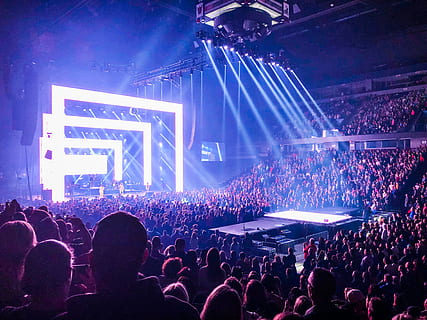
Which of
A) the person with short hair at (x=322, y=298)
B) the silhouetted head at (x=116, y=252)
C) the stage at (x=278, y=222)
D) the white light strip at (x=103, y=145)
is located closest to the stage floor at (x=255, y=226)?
the stage at (x=278, y=222)

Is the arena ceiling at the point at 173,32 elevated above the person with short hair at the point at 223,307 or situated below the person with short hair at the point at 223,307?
above

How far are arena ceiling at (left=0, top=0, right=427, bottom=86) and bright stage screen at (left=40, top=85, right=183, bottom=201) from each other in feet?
9.26

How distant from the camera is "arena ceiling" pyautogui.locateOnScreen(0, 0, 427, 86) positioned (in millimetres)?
16000

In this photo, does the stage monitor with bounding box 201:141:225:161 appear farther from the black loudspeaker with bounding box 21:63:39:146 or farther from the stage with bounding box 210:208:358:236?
the black loudspeaker with bounding box 21:63:39:146

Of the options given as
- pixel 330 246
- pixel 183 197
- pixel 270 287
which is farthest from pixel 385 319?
pixel 183 197

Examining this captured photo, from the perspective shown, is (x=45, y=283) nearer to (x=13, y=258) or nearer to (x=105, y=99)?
(x=13, y=258)

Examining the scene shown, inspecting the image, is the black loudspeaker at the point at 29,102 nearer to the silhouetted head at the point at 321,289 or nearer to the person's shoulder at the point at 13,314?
the person's shoulder at the point at 13,314

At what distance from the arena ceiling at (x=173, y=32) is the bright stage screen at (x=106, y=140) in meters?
2.82

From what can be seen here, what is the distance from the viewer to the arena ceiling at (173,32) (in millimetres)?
16000

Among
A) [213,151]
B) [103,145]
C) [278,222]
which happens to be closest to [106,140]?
[103,145]

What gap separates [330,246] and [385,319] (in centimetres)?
540

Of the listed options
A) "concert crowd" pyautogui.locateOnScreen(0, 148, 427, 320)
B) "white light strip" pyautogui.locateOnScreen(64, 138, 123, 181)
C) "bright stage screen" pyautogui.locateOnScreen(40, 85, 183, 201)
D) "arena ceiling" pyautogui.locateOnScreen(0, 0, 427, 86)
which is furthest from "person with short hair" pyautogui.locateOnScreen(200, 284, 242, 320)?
"white light strip" pyautogui.locateOnScreen(64, 138, 123, 181)

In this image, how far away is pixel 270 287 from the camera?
4617 millimetres

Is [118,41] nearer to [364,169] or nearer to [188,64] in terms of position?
[188,64]
